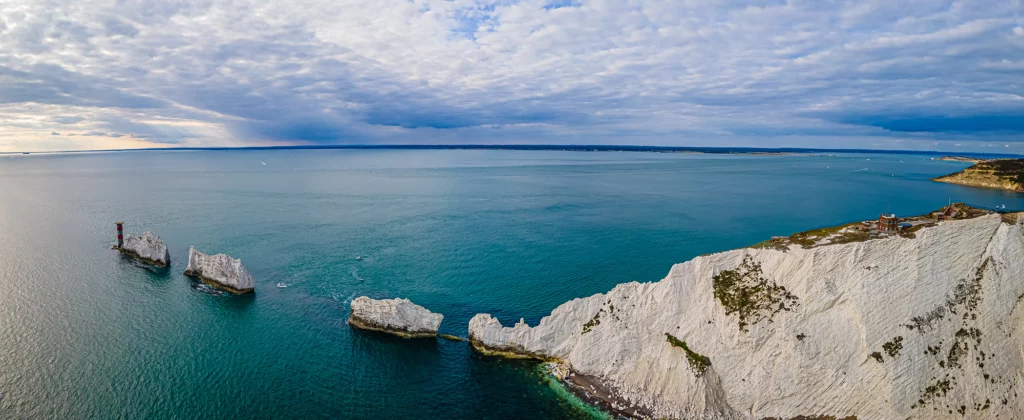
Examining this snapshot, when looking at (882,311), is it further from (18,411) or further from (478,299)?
(18,411)

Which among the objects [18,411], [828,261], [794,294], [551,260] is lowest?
[18,411]

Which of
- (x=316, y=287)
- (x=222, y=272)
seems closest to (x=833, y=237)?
(x=316, y=287)

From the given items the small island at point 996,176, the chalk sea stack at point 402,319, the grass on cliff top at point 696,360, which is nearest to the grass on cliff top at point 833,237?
the grass on cliff top at point 696,360

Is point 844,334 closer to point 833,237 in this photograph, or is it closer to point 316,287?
point 833,237

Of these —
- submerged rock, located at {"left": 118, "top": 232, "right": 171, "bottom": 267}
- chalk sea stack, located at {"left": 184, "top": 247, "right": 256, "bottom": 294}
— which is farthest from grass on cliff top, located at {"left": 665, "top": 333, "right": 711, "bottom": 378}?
submerged rock, located at {"left": 118, "top": 232, "right": 171, "bottom": 267}

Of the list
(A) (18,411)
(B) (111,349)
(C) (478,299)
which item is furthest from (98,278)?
(C) (478,299)

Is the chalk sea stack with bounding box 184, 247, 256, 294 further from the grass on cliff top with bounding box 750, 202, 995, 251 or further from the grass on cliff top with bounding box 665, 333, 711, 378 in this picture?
the grass on cliff top with bounding box 750, 202, 995, 251

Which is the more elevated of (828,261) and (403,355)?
(828,261)
